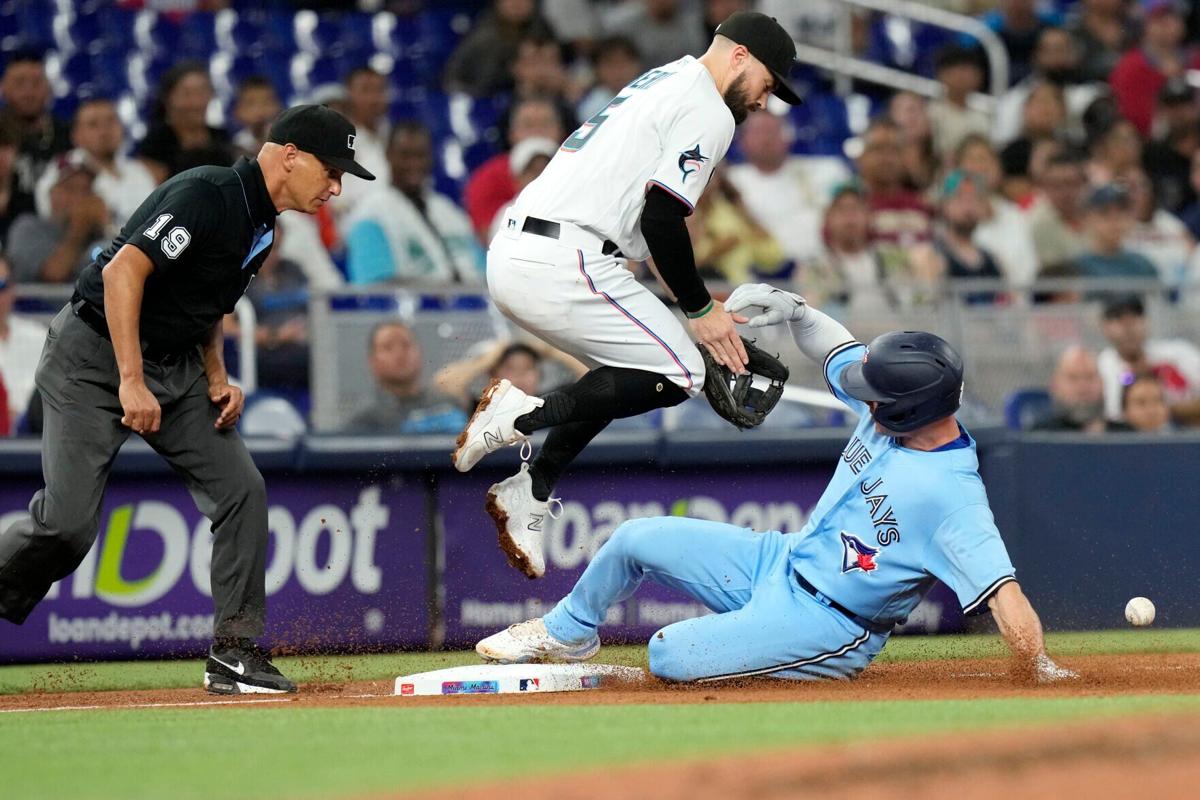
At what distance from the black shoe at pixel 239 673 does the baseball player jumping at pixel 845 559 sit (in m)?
0.80

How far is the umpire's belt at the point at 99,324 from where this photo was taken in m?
6.20

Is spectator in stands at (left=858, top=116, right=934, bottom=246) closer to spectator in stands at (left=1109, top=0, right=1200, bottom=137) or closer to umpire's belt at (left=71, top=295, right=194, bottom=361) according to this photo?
spectator in stands at (left=1109, top=0, right=1200, bottom=137)

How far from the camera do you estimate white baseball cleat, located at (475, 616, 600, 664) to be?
21.2 feet

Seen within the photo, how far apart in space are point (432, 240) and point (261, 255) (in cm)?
451

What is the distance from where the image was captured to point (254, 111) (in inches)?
453

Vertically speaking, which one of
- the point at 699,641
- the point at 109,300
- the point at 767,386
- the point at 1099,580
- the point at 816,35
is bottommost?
the point at 1099,580

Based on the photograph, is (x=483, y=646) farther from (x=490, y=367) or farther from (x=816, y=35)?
(x=816, y=35)

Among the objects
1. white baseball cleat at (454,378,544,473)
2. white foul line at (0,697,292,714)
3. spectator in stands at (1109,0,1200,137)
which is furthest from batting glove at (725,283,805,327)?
spectator in stands at (1109,0,1200,137)

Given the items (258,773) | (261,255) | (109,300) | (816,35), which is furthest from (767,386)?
(816,35)

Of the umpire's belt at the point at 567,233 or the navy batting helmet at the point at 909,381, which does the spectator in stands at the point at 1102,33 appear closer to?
the navy batting helmet at the point at 909,381

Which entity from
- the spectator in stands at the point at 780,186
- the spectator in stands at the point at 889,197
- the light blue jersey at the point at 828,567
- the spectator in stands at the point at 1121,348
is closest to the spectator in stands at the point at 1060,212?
the spectator in stands at the point at 889,197

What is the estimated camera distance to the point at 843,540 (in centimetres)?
600

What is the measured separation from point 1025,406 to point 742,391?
476 centimetres

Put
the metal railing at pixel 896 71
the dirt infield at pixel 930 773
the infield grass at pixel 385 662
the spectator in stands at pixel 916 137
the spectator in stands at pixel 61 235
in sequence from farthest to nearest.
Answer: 1. the metal railing at pixel 896 71
2. the spectator in stands at pixel 916 137
3. the spectator in stands at pixel 61 235
4. the infield grass at pixel 385 662
5. the dirt infield at pixel 930 773
